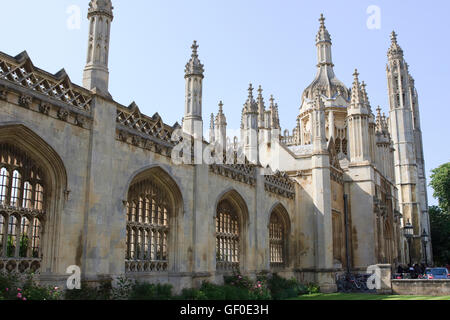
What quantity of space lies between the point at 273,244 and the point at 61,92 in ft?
47.6

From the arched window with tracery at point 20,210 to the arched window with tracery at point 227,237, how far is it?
8504 millimetres

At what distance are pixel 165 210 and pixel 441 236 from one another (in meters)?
52.0

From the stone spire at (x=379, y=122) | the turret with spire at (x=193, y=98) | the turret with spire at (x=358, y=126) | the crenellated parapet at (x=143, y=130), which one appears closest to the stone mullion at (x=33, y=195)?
the crenellated parapet at (x=143, y=130)

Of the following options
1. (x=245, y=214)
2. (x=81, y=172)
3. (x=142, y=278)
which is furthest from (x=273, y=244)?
(x=81, y=172)

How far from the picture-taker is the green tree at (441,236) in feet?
183

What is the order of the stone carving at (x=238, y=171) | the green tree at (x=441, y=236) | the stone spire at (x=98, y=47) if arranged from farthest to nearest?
the green tree at (x=441, y=236), the stone carving at (x=238, y=171), the stone spire at (x=98, y=47)

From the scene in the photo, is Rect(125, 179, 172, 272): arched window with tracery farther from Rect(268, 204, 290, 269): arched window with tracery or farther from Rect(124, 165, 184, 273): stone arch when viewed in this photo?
Rect(268, 204, 290, 269): arched window with tracery

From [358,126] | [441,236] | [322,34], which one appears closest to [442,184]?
[441,236]

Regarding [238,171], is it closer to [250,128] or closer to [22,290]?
[250,128]

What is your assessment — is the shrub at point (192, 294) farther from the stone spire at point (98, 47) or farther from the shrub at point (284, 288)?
the stone spire at point (98, 47)

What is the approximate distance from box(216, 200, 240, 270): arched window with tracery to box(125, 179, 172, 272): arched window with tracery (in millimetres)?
3576

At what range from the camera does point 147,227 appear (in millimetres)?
14680

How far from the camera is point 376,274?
22.4m
